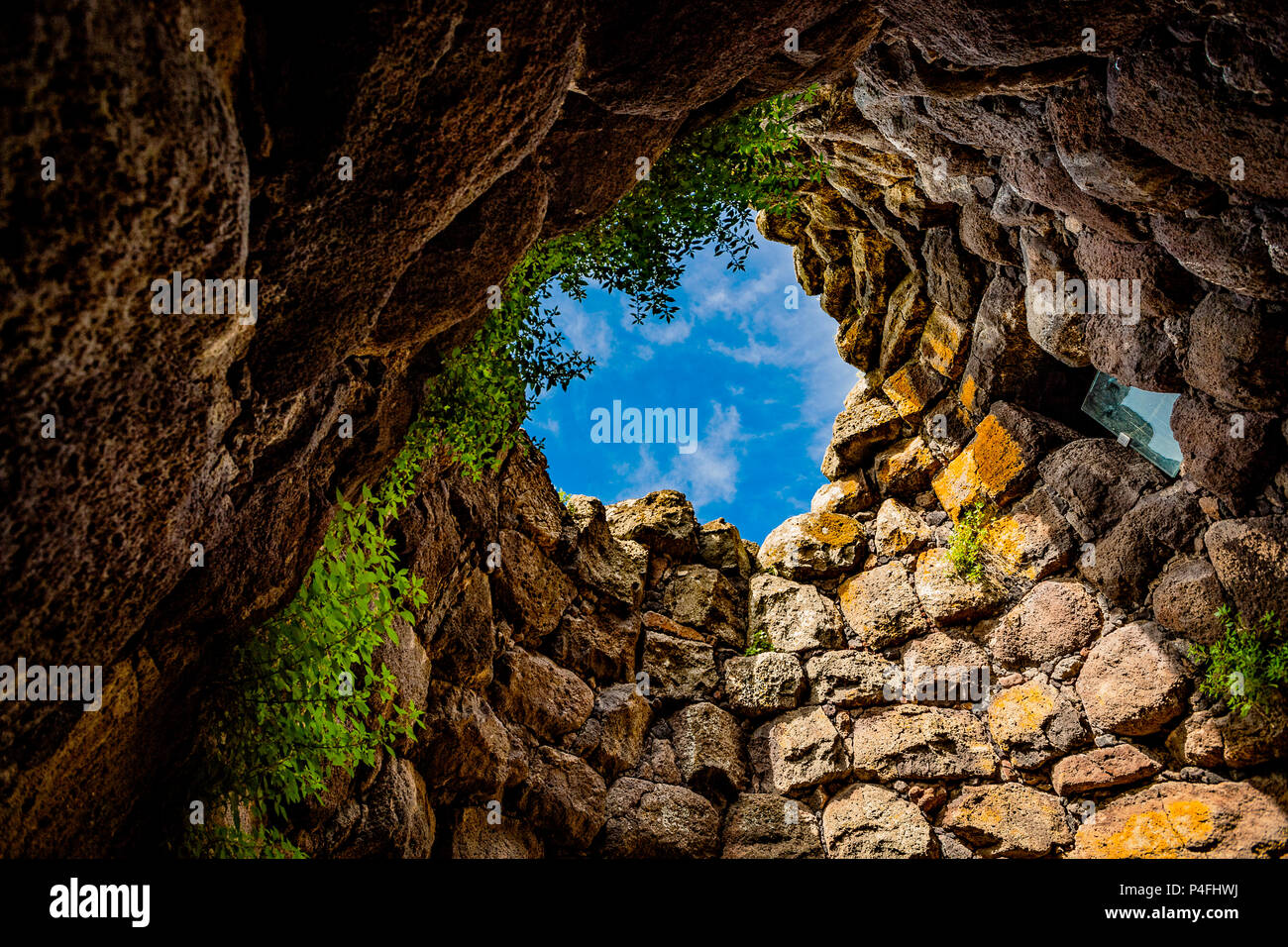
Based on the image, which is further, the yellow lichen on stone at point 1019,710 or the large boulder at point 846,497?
the large boulder at point 846,497

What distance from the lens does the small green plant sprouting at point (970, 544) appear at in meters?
10.4

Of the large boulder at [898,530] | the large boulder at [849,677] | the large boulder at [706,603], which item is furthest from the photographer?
the large boulder at [898,530]

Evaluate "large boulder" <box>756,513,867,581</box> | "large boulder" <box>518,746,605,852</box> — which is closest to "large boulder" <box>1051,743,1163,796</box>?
"large boulder" <box>756,513,867,581</box>

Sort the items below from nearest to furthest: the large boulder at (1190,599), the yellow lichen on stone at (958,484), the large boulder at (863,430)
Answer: the large boulder at (1190,599) → the yellow lichen on stone at (958,484) → the large boulder at (863,430)

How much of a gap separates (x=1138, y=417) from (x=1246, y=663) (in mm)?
3652

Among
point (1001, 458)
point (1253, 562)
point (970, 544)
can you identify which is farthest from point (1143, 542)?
point (1001, 458)

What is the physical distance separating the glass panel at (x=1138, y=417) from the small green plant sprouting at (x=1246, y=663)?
2186mm

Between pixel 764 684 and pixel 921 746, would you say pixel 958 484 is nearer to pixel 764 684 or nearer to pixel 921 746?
pixel 921 746

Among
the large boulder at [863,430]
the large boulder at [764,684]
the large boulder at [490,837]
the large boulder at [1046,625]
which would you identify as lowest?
the large boulder at [490,837]

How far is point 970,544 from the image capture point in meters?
10.5

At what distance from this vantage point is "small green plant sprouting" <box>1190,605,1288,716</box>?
741cm

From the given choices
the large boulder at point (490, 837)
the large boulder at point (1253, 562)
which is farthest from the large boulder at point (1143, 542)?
the large boulder at point (490, 837)

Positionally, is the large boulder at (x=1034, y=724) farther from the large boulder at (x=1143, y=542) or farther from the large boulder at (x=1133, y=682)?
the large boulder at (x=1143, y=542)

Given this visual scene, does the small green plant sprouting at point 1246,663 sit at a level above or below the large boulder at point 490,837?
above
